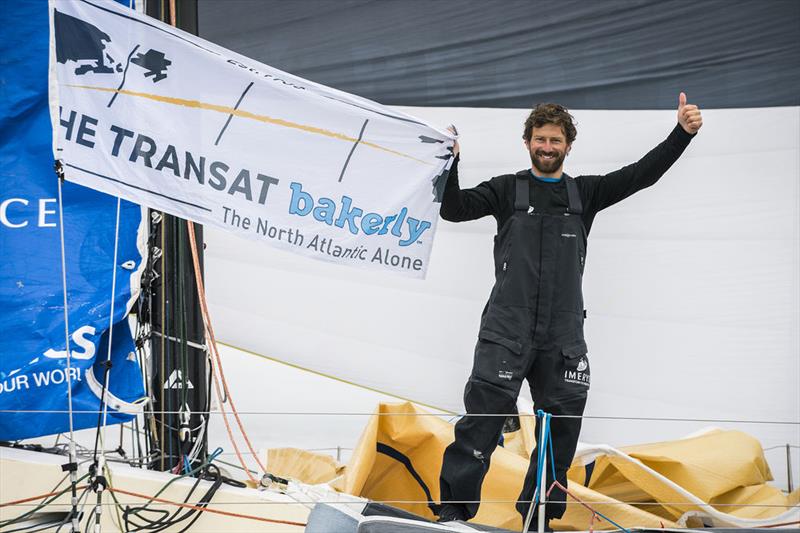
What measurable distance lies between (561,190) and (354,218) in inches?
19.6

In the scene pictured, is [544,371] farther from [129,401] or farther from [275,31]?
[275,31]

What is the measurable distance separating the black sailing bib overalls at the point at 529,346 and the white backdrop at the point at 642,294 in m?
0.83

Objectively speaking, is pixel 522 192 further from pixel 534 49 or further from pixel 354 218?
pixel 534 49

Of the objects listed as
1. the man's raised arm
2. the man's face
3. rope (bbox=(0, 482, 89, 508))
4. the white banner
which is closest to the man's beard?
the man's face

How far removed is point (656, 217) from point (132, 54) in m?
1.61

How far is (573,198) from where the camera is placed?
2.33 m

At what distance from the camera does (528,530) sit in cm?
233

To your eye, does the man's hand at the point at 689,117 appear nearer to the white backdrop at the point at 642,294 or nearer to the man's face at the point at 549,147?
the man's face at the point at 549,147

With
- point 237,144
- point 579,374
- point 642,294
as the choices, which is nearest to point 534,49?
point 642,294

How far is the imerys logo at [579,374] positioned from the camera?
2.28m

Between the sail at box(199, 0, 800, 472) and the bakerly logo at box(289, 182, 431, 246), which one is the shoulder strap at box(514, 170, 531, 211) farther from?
the sail at box(199, 0, 800, 472)

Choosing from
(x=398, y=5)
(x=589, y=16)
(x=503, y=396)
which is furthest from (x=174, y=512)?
(x=589, y=16)

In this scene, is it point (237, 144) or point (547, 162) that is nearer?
point (547, 162)

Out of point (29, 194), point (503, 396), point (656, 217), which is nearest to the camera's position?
point (503, 396)
